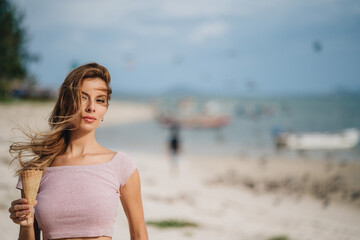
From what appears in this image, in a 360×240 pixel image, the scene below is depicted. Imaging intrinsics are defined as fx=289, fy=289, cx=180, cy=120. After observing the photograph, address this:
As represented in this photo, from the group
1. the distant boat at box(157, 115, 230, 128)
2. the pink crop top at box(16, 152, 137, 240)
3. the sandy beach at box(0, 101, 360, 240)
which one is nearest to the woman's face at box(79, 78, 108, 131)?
the pink crop top at box(16, 152, 137, 240)

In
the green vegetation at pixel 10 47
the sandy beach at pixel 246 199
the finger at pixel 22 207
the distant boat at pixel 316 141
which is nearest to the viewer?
the finger at pixel 22 207

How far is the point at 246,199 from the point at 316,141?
1483 cm

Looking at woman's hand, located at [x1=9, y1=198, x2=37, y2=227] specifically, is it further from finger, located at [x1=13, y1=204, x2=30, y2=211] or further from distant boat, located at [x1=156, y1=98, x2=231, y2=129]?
distant boat, located at [x1=156, y1=98, x2=231, y2=129]

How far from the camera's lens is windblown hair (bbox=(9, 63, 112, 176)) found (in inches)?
69.7

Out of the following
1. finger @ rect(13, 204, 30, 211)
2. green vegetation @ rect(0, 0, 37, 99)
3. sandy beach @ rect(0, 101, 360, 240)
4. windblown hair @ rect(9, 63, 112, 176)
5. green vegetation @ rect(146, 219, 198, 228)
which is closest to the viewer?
finger @ rect(13, 204, 30, 211)

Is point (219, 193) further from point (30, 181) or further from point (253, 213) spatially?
point (30, 181)

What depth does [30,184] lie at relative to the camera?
5.38 ft

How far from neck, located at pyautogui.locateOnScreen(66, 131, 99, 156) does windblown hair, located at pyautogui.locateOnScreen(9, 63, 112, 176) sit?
50 millimetres

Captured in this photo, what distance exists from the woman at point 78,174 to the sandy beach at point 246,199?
1.48 m

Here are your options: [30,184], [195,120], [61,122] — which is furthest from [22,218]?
[195,120]

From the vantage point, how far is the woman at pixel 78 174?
1.64 metres

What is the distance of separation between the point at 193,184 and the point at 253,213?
395cm

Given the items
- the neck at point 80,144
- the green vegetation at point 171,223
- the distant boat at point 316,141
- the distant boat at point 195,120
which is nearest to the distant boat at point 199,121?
the distant boat at point 195,120

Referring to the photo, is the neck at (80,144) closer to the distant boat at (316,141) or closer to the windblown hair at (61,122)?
the windblown hair at (61,122)
